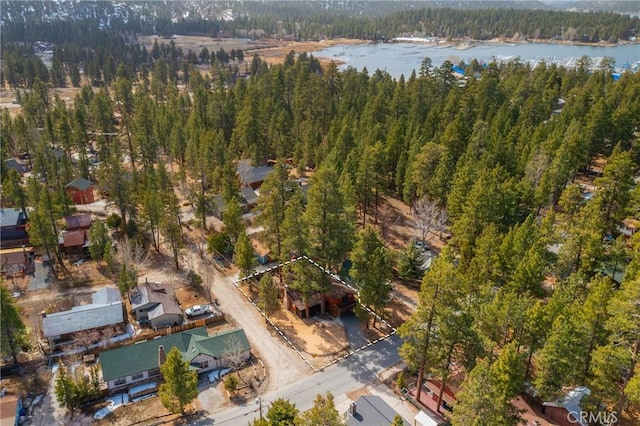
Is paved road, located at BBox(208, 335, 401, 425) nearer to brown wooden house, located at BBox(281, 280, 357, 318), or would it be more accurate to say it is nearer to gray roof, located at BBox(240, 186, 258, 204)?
brown wooden house, located at BBox(281, 280, 357, 318)

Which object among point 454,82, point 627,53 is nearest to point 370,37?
point 627,53

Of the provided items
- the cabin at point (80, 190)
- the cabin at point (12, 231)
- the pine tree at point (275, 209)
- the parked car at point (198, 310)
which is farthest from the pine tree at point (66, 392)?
the cabin at point (80, 190)

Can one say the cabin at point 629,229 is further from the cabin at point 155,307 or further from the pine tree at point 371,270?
the cabin at point 155,307

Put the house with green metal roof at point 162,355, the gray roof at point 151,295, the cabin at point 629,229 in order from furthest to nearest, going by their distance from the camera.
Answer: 1. the cabin at point 629,229
2. the gray roof at point 151,295
3. the house with green metal roof at point 162,355

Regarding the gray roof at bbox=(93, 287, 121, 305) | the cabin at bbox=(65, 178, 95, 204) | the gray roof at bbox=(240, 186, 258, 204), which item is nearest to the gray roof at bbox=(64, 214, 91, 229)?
the cabin at bbox=(65, 178, 95, 204)

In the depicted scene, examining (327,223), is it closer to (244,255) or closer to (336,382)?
(244,255)

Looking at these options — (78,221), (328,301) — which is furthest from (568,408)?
(78,221)

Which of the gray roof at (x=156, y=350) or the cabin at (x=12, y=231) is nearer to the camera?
the gray roof at (x=156, y=350)

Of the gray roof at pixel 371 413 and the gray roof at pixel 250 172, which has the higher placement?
the gray roof at pixel 250 172
